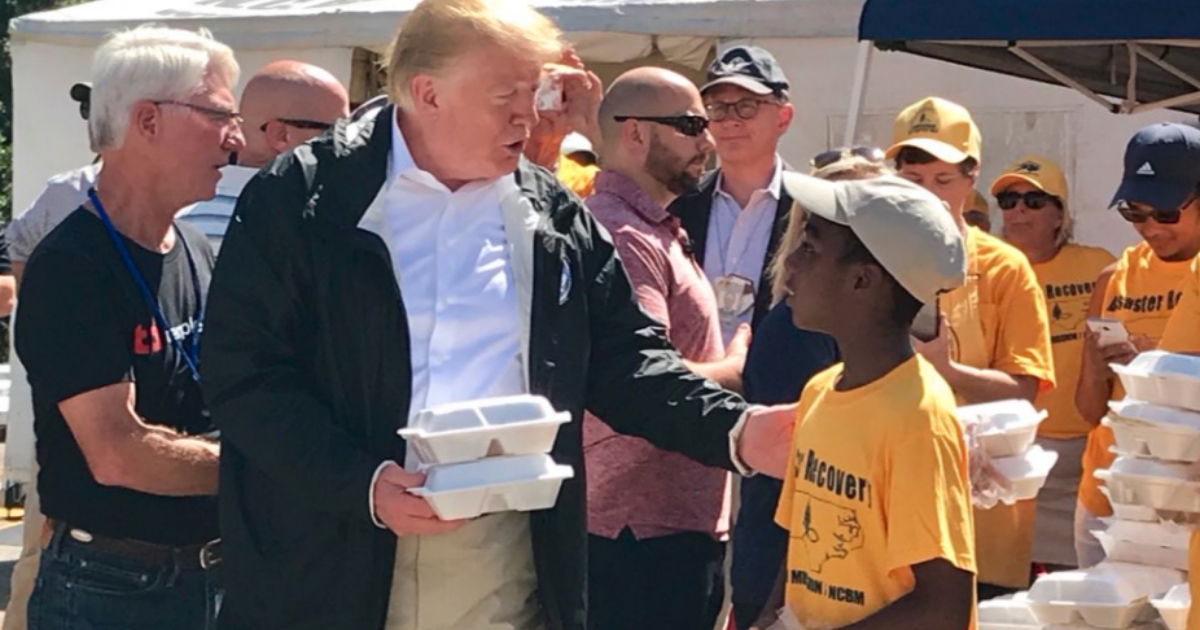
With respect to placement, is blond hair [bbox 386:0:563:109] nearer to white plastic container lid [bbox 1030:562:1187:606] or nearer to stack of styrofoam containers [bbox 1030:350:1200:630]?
stack of styrofoam containers [bbox 1030:350:1200:630]

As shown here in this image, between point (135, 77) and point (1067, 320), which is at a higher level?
point (135, 77)

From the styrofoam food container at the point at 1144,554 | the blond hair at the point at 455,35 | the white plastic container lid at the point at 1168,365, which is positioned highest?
the blond hair at the point at 455,35

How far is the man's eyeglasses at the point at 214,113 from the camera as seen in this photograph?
11.5 feet

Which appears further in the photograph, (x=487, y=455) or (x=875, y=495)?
(x=875, y=495)

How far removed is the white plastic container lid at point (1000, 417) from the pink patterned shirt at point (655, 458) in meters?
1.25

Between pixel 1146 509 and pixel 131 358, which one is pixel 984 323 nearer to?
pixel 1146 509

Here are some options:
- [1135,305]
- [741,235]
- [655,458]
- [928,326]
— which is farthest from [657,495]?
[1135,305]

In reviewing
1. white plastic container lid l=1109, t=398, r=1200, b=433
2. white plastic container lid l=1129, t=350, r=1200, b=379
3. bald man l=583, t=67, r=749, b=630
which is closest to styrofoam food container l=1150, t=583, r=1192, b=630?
white plastic container lid l=1109, t=398, r=1200, b=433

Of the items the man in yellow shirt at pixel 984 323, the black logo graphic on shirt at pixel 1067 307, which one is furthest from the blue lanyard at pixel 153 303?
the black logo graphic on shirt at pixel 1067 307

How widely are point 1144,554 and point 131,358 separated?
2.30 meters

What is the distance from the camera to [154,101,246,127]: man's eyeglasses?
138 inches

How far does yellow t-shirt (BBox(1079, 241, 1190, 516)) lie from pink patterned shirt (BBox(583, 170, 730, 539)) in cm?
150

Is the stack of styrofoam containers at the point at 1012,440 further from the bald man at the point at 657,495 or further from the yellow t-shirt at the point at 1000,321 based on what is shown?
the yellow t-shirt at the point at 1000,321

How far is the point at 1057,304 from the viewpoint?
6277 millimetres
